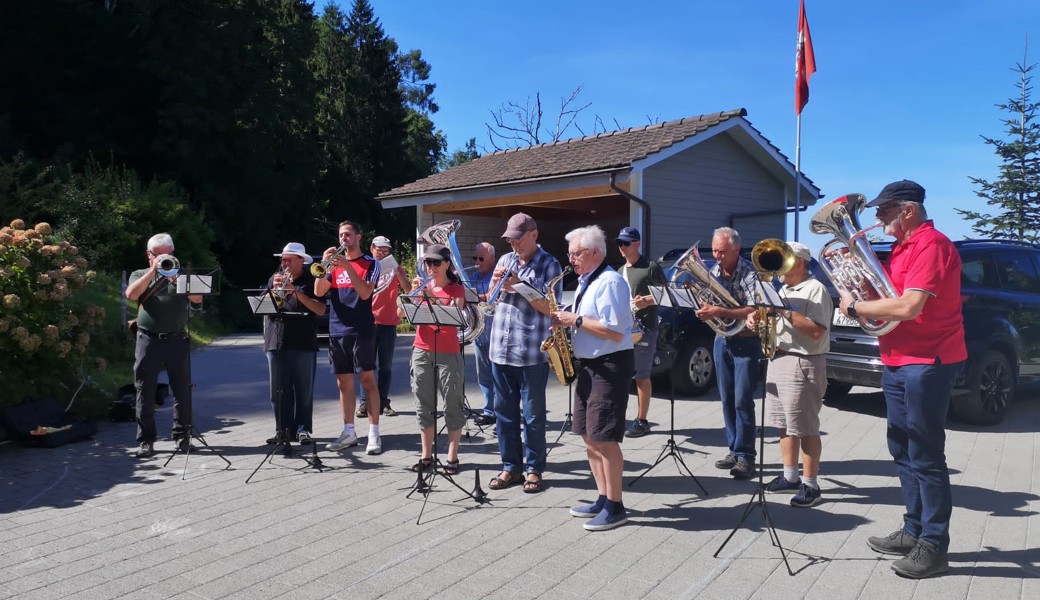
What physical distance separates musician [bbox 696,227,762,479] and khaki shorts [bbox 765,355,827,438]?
0.45m

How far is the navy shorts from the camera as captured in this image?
6422mm

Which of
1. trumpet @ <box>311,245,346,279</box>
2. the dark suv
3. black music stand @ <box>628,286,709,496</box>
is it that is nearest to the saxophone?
black music stand @ <box>628,286,709,496</box>

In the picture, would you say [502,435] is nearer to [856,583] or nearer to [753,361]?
[753,361]

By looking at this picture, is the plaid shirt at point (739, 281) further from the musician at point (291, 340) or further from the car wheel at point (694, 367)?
the musician at point (291, 340)

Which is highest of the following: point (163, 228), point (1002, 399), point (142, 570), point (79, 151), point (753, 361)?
point (79, 151)

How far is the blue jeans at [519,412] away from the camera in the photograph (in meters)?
5.24

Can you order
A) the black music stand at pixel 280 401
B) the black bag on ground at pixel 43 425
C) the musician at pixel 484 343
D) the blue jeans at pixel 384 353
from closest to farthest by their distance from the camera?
1. the black music stand at pixel 280 401
2. the black bag on ground at pixel 43 425
3. the musician at pixel 484 343
4. the blue jeans at pixel 384 353

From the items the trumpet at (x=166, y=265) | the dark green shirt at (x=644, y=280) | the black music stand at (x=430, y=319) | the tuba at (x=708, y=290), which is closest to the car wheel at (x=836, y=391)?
the dark green shirt at (x=644, y=280)

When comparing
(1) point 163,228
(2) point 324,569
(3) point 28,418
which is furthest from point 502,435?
(1) point 163,228

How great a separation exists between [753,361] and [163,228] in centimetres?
1806

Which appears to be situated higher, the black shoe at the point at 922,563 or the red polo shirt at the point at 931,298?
the red polo shirt at the point at 931,298

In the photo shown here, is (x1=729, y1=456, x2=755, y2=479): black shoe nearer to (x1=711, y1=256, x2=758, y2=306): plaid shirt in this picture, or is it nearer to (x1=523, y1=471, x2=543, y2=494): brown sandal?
(x1=711, y1=256, x2=758, y2=306): plaid shirt

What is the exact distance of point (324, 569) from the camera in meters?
3.99

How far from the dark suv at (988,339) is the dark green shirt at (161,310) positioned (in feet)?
20.9
